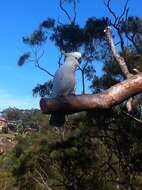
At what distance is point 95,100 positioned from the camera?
3.74 m

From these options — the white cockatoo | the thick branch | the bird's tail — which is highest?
→ the white cockatoo

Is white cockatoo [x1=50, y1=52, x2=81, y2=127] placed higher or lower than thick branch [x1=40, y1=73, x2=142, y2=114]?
higher

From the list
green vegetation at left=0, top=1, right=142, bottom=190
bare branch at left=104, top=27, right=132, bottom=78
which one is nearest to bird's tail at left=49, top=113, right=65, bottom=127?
bare branch at left=104, top=27, right=132, bottom=78

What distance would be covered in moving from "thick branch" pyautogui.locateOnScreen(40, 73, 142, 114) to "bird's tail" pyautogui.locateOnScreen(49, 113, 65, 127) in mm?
37

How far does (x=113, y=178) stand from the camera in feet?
38.8

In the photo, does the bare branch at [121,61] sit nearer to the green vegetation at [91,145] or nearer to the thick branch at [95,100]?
the thick branch at [95,100]

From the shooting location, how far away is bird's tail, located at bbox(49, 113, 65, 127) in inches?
135

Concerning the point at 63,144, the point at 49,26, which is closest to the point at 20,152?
the point at 63,144

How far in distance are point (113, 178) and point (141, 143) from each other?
178 centimetres

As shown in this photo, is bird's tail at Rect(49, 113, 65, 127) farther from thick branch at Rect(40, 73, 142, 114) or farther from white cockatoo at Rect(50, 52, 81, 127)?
white cockatoo at Rect(50, 52, 81, 127)

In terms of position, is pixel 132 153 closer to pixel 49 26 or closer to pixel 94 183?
pixel 94 183

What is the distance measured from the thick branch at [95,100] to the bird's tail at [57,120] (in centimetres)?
4

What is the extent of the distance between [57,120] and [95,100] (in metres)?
0.43

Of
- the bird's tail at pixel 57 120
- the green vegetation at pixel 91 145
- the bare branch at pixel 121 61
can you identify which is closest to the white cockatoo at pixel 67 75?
the bare branch at pixel 121 61
